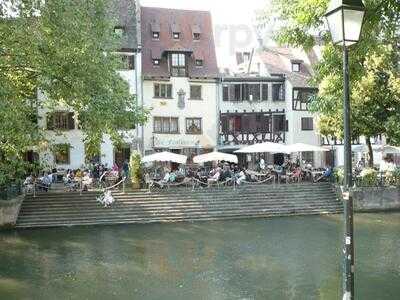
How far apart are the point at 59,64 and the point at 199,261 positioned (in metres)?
8.03

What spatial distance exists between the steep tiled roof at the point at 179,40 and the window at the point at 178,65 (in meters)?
0.49

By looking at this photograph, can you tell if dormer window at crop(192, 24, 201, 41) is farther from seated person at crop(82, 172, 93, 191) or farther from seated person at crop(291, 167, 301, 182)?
seated person at crop(82, 172, 93, 191)

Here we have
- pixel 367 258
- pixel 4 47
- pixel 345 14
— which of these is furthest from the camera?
pixel 367 258

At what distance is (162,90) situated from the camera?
44.3m

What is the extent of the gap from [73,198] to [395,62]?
65.4 feet

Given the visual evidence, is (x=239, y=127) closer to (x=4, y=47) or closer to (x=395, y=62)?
(x=395, y=62)

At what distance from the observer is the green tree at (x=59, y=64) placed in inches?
688

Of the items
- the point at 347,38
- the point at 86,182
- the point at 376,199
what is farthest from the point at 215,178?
the point at 347,38

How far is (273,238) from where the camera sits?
23891mm

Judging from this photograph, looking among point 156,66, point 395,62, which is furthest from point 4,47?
point 156,66

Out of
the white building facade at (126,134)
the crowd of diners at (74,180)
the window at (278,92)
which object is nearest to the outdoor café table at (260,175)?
the crowd of diners at (74,180)

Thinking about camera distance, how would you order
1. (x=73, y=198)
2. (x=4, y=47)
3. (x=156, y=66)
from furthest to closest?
(x=156, y=66), (x=73, y=198), (x=4, y=47)

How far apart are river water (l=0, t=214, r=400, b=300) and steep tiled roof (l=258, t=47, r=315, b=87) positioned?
70.2 ft

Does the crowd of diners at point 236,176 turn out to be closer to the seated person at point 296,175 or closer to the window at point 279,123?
the seated person at point 296,175
